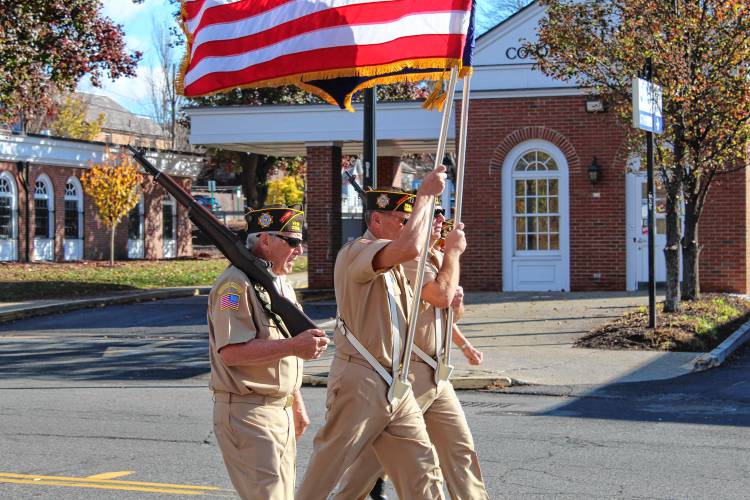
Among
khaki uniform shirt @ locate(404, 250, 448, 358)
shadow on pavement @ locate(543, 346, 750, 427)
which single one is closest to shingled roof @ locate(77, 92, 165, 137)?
shadow on pavement @ locate(543, 346, 750, 427)

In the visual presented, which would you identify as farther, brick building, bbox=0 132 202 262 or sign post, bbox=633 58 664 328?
brick building, bbox=0 132 202 262

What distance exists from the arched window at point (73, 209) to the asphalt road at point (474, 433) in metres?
22.2

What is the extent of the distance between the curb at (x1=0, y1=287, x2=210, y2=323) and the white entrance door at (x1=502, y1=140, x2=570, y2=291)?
Answer: 857 centimetres

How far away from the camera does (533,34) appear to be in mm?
22281

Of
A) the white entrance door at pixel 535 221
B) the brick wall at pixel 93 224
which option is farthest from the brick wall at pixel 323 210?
the brick wall at pixel 93 224

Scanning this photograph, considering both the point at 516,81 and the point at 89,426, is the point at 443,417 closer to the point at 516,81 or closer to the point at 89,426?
the point at 89,426

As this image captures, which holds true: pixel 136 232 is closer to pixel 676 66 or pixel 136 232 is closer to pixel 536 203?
pixel 536 203

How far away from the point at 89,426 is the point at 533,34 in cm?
1513

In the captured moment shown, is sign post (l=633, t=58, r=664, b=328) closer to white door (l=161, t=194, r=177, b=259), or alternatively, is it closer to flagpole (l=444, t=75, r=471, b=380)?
flagpole (l=444, t=75, r=471, b=380)

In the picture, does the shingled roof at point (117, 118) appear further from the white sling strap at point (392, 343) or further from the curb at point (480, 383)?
the white sling strap at point (392, 343)

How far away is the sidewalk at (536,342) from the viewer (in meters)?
12.6

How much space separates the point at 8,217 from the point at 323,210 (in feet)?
45.2

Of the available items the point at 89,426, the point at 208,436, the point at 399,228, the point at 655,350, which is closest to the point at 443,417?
the point at 399,228

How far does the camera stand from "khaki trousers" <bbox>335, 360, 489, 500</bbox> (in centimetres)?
566
